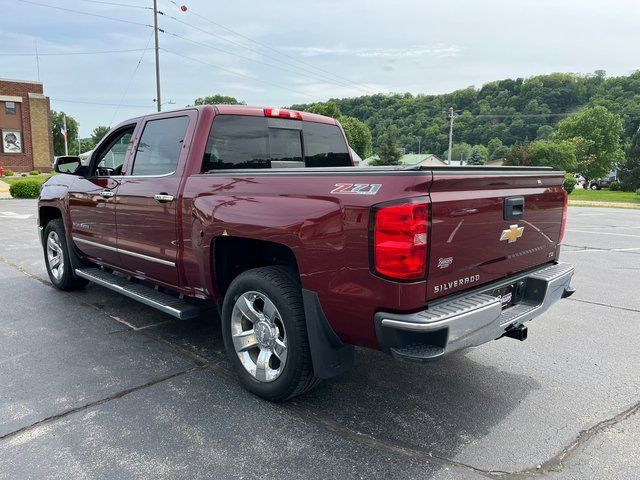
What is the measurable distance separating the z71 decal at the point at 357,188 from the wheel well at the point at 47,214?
4.66 metres

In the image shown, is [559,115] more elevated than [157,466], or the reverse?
[559,115]

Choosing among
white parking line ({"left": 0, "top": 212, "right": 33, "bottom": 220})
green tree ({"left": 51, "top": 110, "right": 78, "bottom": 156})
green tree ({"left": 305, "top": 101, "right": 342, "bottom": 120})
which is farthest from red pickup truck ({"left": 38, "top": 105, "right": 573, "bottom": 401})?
green tree ({"left": 51, "top": 110, "right": 78, "bottom": 156})

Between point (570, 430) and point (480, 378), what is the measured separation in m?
0.78

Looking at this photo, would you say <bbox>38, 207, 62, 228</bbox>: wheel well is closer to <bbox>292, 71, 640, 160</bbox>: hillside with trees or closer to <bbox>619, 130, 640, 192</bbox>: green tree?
<bbox>619, 130, 640, 192</bbox>: green tree

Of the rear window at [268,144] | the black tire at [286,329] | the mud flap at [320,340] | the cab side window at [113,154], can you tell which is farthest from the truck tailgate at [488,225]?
the cab side window at [113,154]

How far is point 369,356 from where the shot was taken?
4059mm

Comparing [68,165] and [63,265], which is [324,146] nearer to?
[68,165]

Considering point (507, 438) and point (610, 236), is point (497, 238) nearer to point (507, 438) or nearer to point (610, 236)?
point (507, 438)

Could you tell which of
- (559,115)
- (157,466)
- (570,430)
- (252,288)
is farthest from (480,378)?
(559,115)

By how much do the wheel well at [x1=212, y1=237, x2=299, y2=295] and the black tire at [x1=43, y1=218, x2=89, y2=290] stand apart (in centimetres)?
298

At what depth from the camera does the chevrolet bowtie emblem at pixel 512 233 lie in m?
3.07

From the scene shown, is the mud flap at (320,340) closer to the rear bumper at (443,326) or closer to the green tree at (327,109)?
the rear bumper at (443,326)

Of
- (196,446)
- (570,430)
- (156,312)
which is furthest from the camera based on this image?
(156,312)

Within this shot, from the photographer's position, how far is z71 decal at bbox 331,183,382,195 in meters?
2.52
